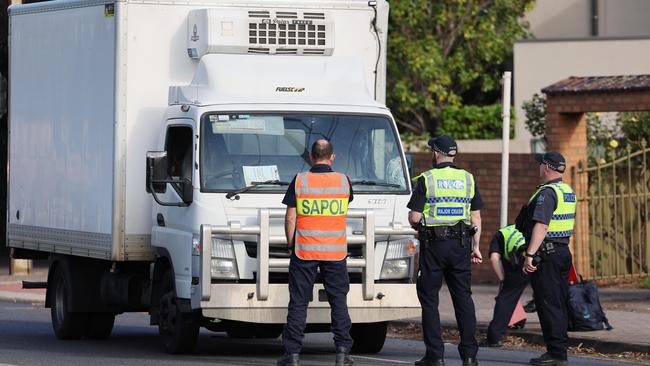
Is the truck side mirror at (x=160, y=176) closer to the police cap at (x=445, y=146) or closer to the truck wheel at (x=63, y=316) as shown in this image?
the police cap at (x=445, y=146)

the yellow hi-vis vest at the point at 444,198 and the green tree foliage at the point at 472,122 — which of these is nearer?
the yellow hi-vis vest at the point at 444,198

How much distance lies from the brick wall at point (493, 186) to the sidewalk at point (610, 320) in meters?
0.55

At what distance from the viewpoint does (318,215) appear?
39.3ft

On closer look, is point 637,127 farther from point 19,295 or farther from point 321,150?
point 321,150

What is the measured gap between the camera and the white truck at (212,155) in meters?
12.7

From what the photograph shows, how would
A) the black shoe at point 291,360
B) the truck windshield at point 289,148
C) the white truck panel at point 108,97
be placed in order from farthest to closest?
1. the white truck panel at point 108,97
2. the truck windshield at point 289,148
3. the black shoe at point 291,360

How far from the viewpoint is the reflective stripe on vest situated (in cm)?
1394

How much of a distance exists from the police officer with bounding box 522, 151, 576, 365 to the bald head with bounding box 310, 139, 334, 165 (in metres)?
1.73

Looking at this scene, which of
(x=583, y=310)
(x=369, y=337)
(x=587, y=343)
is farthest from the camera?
(x=587, y=343)

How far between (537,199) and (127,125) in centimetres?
361

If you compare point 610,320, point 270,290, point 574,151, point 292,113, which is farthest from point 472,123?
point 270,290

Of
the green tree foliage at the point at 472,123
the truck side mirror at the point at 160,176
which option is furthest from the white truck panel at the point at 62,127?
the green tree foliage at the point at 472,123

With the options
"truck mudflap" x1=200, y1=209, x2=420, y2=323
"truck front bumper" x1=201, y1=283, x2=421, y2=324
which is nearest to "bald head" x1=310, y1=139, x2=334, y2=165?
"truck mudflap" x1=200, y1=209, x2=420, y2=323

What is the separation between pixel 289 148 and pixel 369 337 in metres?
1.86
